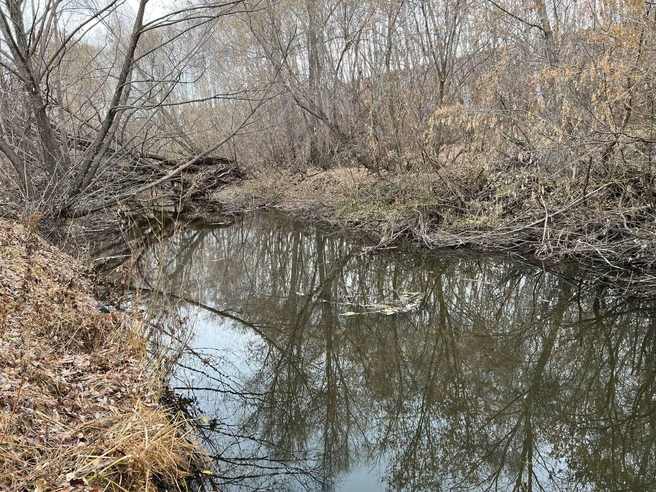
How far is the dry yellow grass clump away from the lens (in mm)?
2471

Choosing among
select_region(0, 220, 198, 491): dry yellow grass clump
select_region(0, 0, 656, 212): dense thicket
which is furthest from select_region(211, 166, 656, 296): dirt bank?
select_region(0, 220, 198, 491): dry yellow grass clump

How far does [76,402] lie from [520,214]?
6.92 meters

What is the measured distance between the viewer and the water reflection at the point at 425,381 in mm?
3350

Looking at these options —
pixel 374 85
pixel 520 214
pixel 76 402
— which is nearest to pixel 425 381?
pixel 76 402

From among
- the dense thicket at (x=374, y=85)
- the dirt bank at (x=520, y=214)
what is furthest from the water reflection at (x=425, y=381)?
the dense thicket at (x=374, y=85)

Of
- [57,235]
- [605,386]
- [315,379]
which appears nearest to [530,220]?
[605,386]

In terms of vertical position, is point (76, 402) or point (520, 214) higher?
point (520, 214)

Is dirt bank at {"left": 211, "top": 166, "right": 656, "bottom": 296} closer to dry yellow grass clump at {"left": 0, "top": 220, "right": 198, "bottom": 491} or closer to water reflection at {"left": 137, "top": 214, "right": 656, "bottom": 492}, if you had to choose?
water reflection at {"left": 137, "top": 214, "right": 656, "bottom": 492}

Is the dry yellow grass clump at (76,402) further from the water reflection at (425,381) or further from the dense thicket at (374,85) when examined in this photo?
the dense thicket at (374,85)

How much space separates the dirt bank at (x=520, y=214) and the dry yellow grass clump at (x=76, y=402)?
18.2 ft

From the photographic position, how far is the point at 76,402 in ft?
10.0

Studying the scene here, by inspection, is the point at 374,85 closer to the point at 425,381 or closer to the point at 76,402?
the point at 425,381

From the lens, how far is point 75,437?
2.71 meters

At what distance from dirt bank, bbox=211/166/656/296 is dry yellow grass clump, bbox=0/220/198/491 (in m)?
5.56
